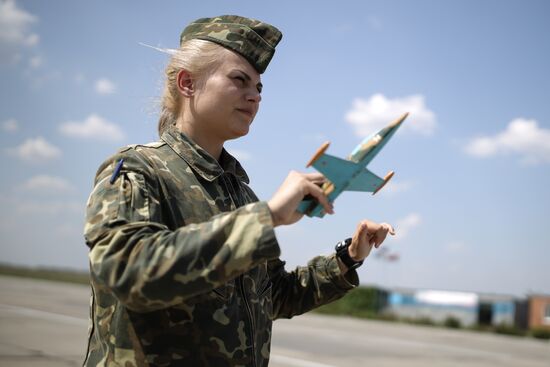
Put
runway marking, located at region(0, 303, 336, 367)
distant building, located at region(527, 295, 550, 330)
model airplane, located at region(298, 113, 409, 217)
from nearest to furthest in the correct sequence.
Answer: model airplane, located at region(298, 113, 409, 217)
runway marking, located at region(0, 303, 336, 367)
distant building, located at region(527, 295, 550, 330)

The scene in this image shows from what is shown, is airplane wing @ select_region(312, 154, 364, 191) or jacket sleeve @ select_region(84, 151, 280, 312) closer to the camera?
jacket sleeve @ select_region(84, 151, 280, 312)

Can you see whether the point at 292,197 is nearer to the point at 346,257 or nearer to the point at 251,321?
the point at 251,321

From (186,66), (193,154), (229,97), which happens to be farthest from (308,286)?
(186,66)

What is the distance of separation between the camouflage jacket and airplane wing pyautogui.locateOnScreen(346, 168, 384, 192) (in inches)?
13.8

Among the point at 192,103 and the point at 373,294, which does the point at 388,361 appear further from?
the point at 373,294

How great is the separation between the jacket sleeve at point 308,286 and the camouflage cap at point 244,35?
85cm

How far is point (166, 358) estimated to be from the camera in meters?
1.76

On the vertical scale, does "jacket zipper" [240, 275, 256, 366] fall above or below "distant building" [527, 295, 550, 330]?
above

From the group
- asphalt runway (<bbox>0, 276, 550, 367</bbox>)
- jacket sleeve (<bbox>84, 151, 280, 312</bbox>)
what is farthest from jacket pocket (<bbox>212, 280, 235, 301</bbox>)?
asphalt runway (<bbox>0, 276, 550, 367</bbox>)

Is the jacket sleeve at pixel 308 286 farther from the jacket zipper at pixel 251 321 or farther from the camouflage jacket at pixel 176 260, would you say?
the jacket zipper at pixel 251 321

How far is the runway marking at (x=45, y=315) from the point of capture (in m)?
13.9

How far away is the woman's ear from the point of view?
2135 mm

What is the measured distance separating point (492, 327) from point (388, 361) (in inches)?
588

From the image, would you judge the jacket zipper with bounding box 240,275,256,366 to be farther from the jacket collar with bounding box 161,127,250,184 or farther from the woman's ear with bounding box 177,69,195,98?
the woman's ear with bounding box 177,69,195,98
